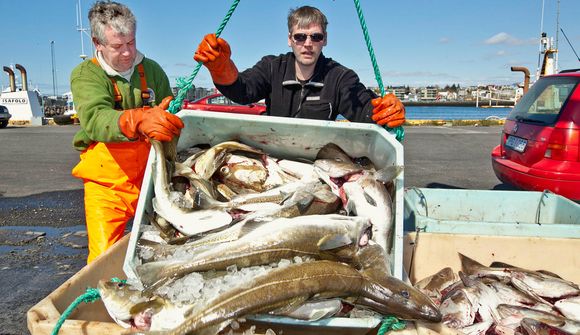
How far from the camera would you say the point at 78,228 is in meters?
5.88

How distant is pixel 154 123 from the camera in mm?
2430

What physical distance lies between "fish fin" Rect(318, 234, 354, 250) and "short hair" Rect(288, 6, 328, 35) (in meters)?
2.12

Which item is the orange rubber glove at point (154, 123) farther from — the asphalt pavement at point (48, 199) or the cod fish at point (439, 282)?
the asphalt pavement at point (48, 199)

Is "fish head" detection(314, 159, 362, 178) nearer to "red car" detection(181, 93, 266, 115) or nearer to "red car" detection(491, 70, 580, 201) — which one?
"red car" detection(491, 70, 580, 201)

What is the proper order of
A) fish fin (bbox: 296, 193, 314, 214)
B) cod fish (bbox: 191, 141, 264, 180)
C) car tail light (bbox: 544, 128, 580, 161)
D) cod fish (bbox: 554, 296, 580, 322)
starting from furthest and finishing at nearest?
car tail light (bbox: 544, 128, 580, 161), cod fish (bbox: 191, 141, 264, 180), cod fish (bbox: 554, 296, 580, 322), fish fin (bbox: 296, 193, 314, 214)

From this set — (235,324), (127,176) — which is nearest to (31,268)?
(127,176)

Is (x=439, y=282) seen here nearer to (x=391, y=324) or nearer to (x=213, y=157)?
(x=391, y=324)

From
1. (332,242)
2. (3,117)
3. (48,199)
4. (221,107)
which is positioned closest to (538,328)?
(332,242)

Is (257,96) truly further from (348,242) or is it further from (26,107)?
(26,107)

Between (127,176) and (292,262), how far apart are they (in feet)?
5.72

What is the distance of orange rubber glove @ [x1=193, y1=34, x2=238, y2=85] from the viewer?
9.63 feet

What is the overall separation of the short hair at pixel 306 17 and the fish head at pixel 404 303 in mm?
2361

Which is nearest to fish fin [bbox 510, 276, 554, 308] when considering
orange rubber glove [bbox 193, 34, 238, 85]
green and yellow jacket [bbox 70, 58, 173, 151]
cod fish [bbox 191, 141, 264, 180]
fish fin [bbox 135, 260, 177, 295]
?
cod fish [bbox 191, 141, 264, 180]

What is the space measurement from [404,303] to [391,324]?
11 centimetres
